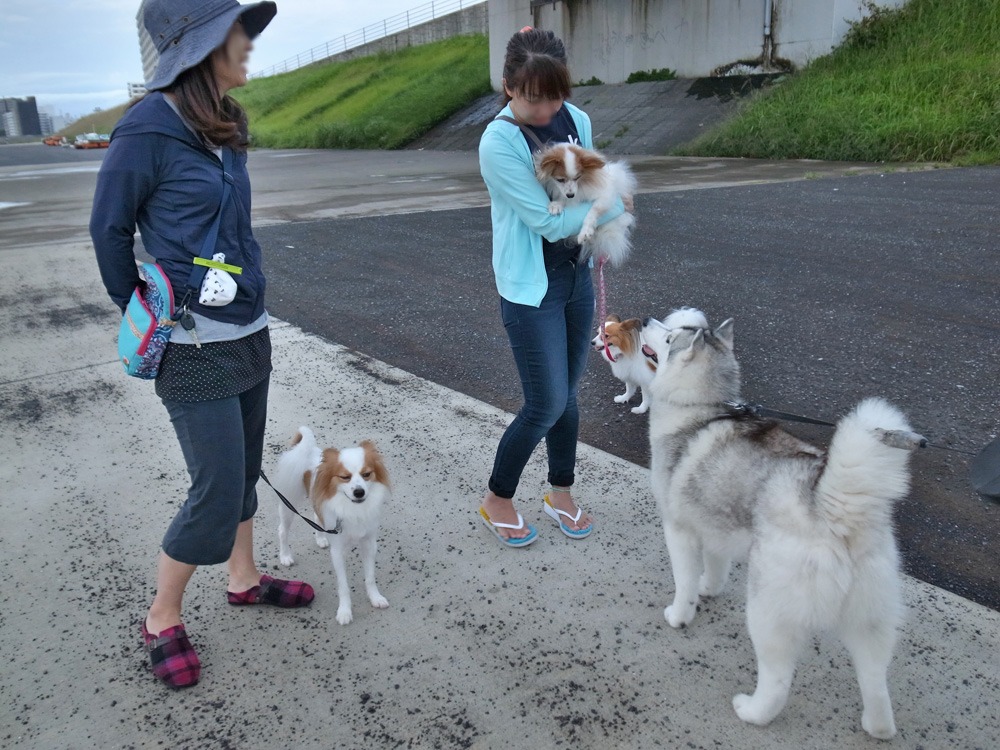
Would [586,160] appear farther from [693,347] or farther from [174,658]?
[174,658]

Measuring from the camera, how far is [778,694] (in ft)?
8.09

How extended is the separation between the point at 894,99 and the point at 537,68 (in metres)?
18.5

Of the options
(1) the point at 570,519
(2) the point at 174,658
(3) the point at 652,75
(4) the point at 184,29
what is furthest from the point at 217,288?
(3) the point at 652,75

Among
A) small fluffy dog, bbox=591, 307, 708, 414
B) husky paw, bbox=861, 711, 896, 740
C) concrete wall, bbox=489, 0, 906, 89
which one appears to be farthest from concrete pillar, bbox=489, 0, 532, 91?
husky paw, bbox=861, 711, 896, 740

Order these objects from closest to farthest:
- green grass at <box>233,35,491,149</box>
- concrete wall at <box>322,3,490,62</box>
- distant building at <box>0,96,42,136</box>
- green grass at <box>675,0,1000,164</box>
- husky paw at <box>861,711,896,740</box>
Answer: husky paw at <box>861,711,896,740</box>
green grass at <box>675,0,1000,164</box>
green grass at <box>233,35,491,149</box>
concrete wall at <box>322,3,490,62</box>
distant building at <box>0,96,42,136</box>

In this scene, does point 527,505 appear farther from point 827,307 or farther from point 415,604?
point 827,307

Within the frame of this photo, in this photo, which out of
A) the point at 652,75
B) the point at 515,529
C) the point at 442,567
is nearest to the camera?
the point at 442,567

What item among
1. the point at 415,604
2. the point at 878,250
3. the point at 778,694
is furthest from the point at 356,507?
the point at 878,250

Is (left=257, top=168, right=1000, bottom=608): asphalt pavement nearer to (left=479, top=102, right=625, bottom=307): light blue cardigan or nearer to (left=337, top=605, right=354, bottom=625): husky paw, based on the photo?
(left=479, top=102, right=625, bottom=307): light blue cardigan

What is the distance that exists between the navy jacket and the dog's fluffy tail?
2037 mm

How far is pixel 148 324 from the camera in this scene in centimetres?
257

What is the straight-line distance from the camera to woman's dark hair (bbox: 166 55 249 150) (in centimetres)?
250

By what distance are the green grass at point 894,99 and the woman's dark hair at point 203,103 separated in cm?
1708

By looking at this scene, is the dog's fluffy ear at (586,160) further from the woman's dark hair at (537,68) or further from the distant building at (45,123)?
the distant building at (45,123)
